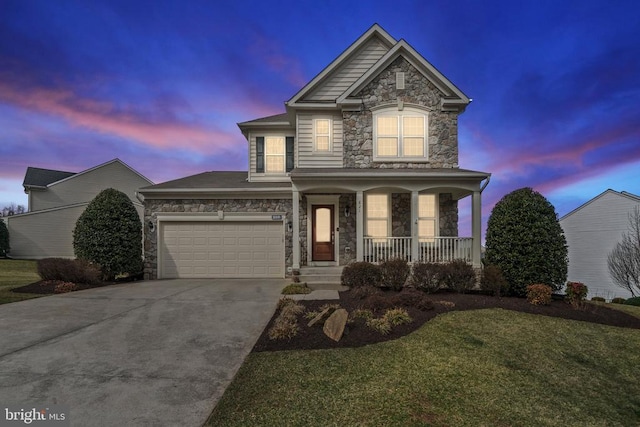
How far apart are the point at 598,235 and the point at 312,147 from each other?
17719mm

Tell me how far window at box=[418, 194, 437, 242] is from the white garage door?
5.34m

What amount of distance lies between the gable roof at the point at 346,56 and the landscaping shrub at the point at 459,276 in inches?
326

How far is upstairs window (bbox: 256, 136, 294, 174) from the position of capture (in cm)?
1368

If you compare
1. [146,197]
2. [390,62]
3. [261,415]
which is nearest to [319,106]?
[390,62]

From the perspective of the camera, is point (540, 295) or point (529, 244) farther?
point (529, 244)

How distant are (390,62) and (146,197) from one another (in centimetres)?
1065

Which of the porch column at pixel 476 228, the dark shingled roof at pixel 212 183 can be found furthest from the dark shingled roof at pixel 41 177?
the porch column at pixel 476 228

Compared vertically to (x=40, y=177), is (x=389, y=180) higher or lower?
lower

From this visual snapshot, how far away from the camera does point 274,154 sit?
542 inches

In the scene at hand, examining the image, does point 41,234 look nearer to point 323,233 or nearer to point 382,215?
point 323,233

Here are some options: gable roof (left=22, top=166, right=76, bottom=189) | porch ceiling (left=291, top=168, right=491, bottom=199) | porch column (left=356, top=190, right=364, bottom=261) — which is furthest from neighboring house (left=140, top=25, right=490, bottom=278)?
gable roof (left=22, top=166, right=76, bottom=189)

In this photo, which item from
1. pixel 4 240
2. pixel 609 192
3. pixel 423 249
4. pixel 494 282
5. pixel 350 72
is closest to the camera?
pixel 494 282

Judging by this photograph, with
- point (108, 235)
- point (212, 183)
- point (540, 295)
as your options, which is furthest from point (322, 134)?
point (540, 295)

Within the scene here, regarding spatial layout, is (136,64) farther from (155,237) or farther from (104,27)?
(155,237)
